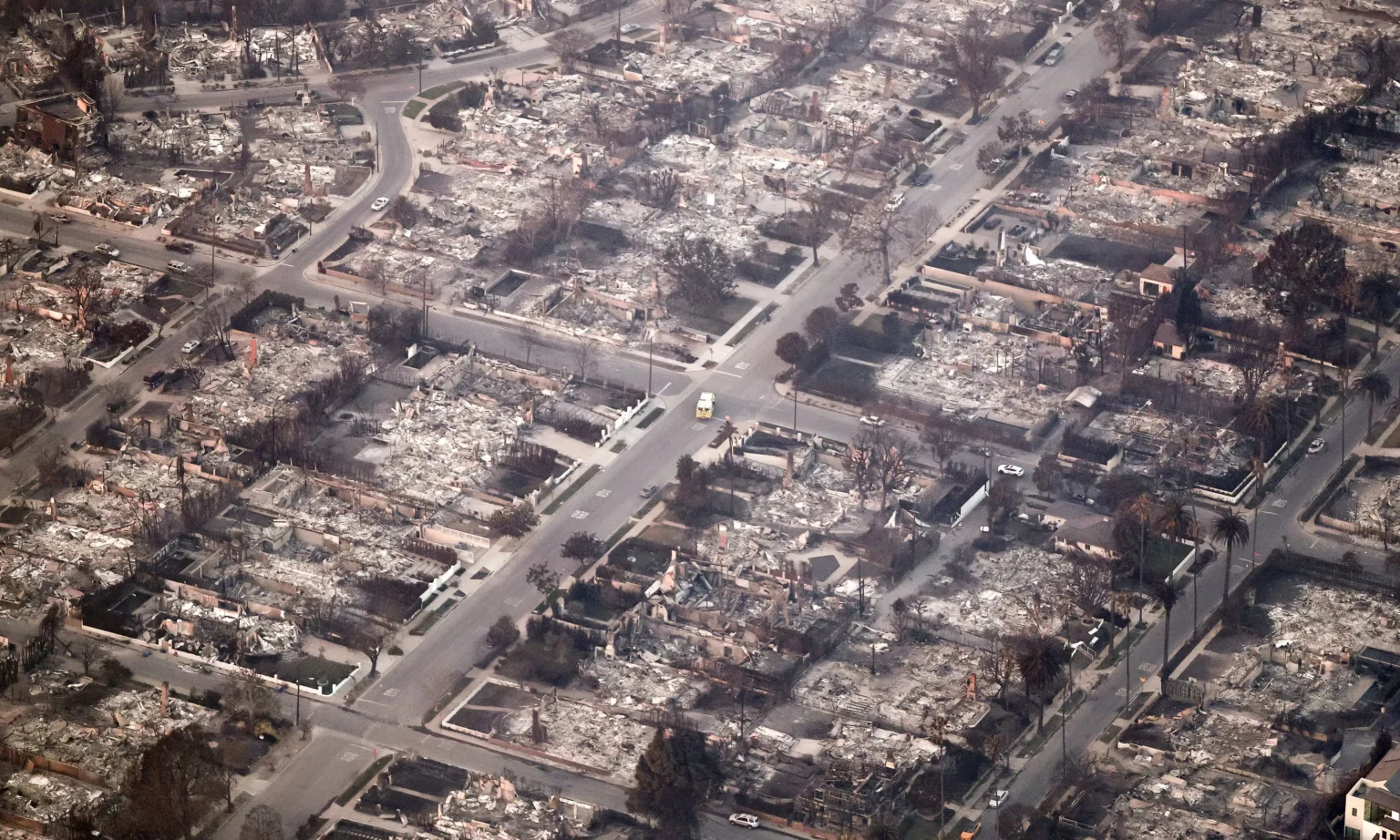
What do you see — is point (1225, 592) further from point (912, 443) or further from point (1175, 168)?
point (1175, 168)

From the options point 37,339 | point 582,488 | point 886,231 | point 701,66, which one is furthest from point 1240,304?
point 37,339

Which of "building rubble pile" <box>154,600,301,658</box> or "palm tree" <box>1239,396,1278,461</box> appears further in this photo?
"palm tree" <box>1239,396,1278,461</box>

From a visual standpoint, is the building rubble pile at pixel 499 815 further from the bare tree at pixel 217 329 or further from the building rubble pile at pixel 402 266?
the building rubble pile at pixel 402 266

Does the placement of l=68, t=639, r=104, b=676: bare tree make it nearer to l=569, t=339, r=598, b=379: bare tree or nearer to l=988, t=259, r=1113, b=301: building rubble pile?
l=569, t=339, r=598, b=379: bare tree

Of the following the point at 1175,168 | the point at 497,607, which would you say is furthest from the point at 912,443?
the point at 1175,168

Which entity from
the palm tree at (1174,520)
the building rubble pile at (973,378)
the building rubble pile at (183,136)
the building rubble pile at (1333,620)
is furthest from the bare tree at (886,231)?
the building rubble pile at (183,136)

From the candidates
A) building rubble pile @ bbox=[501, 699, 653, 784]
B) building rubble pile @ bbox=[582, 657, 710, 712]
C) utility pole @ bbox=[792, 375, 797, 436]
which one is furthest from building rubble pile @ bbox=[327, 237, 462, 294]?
building rubble pile @ bbox=[501, 699, 653, 784]
